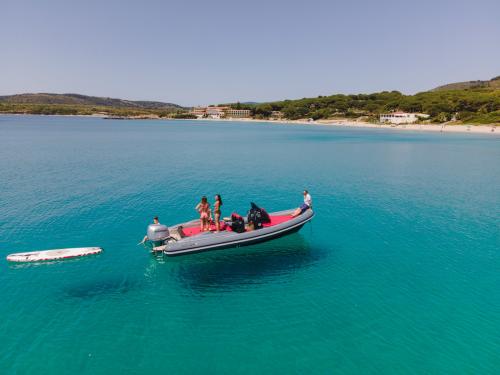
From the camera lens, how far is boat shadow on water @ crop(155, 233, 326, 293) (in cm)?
1372

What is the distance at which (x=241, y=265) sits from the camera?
50.1 feet

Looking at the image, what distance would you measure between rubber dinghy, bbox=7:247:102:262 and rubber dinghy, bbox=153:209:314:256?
351 centimetres

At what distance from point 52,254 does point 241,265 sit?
9.22 meters

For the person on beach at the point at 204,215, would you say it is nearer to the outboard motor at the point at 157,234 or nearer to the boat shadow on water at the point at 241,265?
the boat shadow on water at the point at 241,265

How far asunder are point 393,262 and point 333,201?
36.0 ft

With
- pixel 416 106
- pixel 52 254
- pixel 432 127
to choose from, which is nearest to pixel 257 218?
pixel 52 254

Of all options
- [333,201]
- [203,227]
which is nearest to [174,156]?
[333,201]

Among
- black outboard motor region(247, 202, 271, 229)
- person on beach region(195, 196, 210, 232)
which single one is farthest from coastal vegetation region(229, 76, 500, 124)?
person on beach region(195, 196, 210, 232)

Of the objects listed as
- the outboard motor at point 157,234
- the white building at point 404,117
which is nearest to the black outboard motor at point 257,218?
the outboard motor at point 157,234

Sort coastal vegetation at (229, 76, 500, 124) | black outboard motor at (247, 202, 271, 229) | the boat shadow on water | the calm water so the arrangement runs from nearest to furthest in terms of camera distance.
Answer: the calm water < the boat shadow on water < black outboard motor at (247, 202, 271, 229) < coastal vegetation at (229, 76, 500, 124)

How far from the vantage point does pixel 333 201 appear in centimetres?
2638

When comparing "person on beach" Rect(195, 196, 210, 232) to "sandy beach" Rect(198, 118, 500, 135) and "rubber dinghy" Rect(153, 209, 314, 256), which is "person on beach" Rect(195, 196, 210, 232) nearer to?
"rubber dinghy" Rect(153, 209, 314, 256)

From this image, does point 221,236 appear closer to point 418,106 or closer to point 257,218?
point 257,218

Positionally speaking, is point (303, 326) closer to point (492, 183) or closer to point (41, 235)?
point (41, 235)
